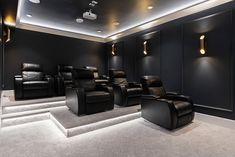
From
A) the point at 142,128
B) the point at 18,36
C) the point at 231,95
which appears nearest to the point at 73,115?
the point at 142,128

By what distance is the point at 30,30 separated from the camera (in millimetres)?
5164

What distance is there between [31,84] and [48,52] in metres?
2.17

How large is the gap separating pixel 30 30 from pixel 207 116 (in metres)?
6.24

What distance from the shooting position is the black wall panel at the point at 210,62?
10.3 ft

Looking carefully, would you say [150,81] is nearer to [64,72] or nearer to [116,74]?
[116,74]

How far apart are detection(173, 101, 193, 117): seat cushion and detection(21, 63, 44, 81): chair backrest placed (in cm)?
398

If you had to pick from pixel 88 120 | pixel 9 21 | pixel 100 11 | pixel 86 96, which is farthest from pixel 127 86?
pixel 9 21

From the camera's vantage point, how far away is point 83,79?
360cm

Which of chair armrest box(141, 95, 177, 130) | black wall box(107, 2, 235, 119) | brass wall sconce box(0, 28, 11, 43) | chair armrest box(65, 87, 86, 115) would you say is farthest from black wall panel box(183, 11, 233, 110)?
brass wall sconce box(0, 28, 11, 43)

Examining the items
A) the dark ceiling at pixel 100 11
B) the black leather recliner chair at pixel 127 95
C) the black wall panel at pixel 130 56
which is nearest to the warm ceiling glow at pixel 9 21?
the dark ceiling at pixel 100 11

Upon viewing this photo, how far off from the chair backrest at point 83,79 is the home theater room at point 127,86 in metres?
0.03

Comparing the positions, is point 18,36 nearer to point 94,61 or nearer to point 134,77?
point 94,61

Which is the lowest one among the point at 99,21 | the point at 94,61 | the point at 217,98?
the point at 217,98

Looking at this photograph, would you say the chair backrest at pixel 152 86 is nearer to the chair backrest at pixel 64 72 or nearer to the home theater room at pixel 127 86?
the home theater room at pixel 127 86
